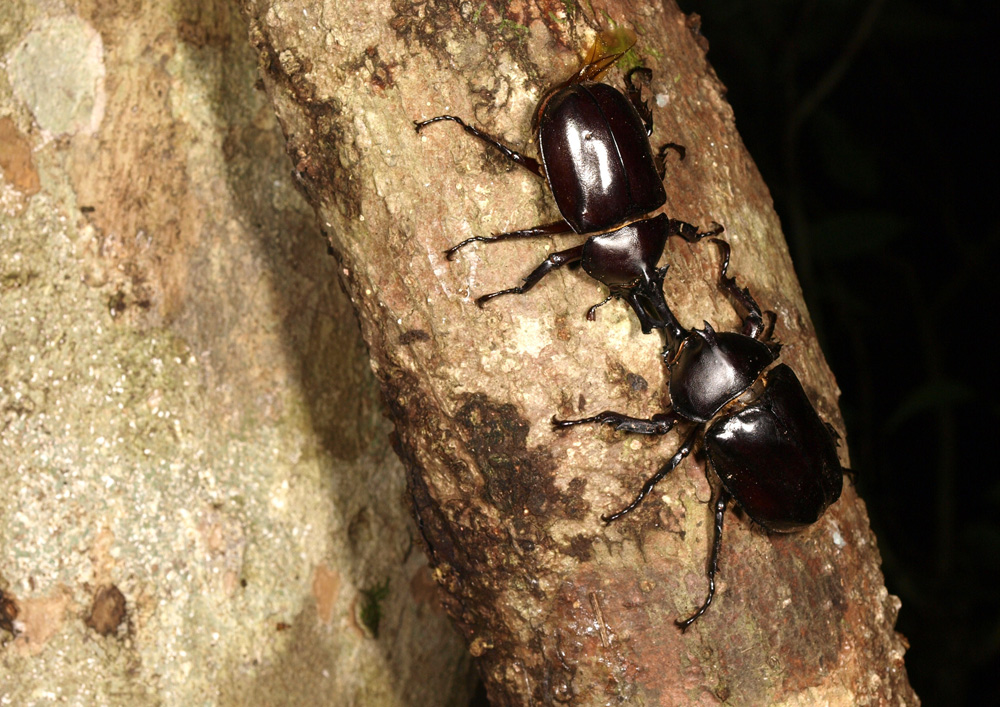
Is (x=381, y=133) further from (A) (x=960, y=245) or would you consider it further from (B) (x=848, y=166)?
(A) (x=960, y=245)

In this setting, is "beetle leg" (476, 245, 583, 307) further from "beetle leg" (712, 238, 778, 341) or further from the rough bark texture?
the rough bark texture

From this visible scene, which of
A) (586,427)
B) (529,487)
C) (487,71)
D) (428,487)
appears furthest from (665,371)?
(487,71)

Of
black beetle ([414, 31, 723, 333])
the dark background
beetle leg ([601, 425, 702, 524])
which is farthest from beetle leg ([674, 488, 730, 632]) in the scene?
the dark background

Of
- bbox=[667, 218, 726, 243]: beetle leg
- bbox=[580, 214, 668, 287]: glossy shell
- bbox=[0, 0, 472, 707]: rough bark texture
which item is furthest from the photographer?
bbox=[0, 0, 472, 707]: rough bark texture

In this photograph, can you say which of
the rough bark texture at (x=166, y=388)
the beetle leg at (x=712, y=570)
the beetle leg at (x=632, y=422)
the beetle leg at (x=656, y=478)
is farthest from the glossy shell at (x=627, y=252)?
the rough bark texture at (x=166, y=388)

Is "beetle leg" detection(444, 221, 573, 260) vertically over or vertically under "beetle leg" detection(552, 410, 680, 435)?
over

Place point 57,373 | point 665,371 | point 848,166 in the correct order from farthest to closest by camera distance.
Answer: point 848,166 < point 57,373 < point 665,371

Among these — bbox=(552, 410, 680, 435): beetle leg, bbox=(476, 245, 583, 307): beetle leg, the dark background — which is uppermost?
bbox=(476, 245, 583, 307): beetle leg
